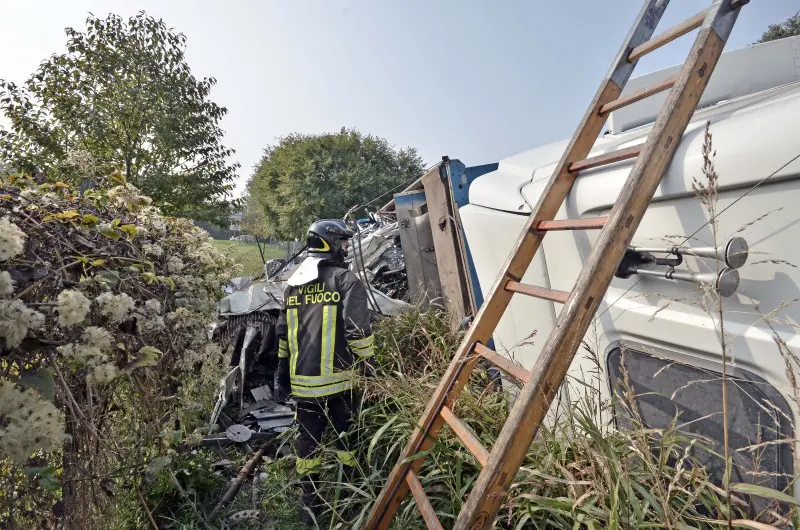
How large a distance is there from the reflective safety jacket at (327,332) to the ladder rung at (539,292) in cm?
142

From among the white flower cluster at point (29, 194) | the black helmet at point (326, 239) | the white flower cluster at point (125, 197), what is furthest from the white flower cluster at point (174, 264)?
the black helmet at point (326, 239)

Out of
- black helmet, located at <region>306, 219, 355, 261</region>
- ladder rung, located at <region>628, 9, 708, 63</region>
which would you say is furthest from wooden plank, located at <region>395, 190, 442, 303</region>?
ladder rung, located at <region>628, 9, 708, 63</region>

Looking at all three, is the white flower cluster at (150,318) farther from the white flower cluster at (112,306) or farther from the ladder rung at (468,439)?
the ladder rung at (468,439)

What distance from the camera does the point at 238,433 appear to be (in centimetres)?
349

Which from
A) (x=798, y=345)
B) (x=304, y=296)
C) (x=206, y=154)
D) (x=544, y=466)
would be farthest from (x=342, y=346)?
(x=206, y=154)

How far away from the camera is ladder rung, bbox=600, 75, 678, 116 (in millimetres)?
1620

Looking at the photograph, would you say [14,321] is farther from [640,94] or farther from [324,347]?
[640,94]

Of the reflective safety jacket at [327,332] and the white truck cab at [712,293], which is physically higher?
the white truck cab at [712,293]

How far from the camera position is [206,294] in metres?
2.29

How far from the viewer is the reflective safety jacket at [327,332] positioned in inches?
116

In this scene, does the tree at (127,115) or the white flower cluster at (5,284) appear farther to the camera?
the tree at (127,115)

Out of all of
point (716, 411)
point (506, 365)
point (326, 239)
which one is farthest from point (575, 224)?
point (326, 239)

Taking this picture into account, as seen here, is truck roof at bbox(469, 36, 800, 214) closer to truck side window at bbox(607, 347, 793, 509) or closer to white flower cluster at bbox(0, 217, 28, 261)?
truck side window at bbox(607, 347, 793, 509)

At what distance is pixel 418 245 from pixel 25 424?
3550 millimetres
